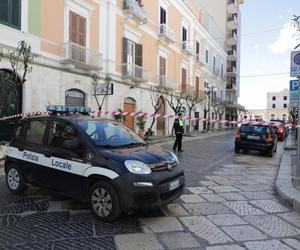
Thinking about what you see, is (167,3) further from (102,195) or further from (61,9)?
(102,195)

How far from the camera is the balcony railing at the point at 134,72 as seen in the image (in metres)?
20.7

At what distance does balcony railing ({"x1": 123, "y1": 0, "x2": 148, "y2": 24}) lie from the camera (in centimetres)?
2067

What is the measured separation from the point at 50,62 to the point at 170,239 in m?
13.2

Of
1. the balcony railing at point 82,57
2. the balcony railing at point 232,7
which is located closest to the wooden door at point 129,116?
the balcony railing at point 82,57

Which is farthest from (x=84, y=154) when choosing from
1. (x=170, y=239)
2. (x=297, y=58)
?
(x=297, y=58)

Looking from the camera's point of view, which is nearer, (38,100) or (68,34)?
(38,100)

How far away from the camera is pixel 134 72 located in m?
21.8

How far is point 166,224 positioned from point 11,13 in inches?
487

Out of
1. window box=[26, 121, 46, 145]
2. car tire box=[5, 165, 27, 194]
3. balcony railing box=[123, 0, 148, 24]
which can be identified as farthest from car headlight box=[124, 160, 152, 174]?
balcony railing box=[123, 0, 148, 24]

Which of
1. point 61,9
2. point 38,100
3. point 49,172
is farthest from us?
point 61,9

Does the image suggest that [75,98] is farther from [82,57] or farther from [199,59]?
[199,59]

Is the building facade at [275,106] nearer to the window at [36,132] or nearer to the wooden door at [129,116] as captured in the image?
the wooden door at [129,116]

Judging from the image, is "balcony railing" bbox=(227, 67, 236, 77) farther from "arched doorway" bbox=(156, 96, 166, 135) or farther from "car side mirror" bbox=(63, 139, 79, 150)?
"car side mirror" bbox=(63, 139, 79, 150)

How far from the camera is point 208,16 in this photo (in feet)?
131
